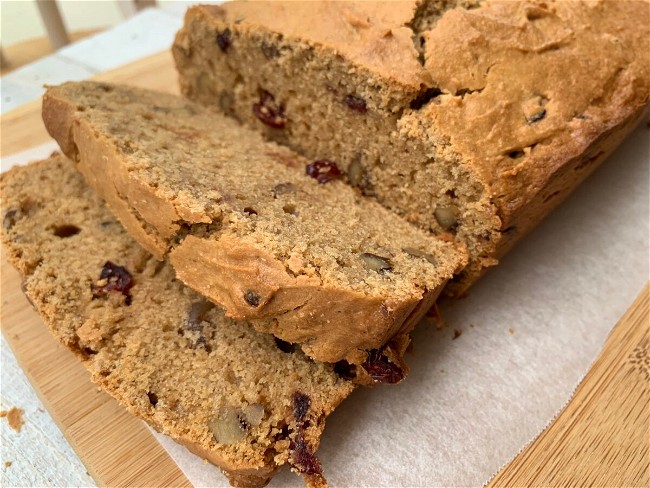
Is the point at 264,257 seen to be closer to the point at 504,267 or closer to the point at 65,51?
the point at 504,267

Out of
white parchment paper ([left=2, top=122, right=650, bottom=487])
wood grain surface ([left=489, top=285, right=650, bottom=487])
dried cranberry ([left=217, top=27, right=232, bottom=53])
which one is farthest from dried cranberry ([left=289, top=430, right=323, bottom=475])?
dried cranberry ([left=217, top=27, right=232, bottom=53])

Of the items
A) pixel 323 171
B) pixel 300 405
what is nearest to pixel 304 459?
pixel 300 405

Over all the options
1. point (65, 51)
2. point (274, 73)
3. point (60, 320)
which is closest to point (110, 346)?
point (60, 320)

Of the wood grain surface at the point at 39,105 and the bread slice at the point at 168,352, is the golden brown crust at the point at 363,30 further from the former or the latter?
the wood grain surface at the point at 39,105

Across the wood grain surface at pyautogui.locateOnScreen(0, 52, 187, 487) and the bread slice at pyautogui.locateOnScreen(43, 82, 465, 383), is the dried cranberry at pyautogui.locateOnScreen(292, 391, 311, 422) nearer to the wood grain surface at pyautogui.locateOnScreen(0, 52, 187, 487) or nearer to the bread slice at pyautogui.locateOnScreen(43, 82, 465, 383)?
the bread slice at pyautogui.locateOnScreen(43, 82, 465, 383)

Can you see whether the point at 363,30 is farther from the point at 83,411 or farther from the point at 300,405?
the point at 83,411

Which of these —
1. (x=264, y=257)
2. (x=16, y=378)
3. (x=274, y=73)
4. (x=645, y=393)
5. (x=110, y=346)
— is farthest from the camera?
(x=274, y=73)

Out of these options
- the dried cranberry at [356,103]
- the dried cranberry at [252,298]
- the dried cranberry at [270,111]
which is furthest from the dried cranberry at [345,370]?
the dried cranberry at [270,111]
